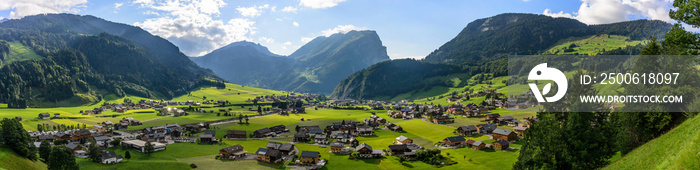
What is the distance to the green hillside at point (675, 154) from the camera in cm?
1816

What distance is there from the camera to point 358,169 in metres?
61.4

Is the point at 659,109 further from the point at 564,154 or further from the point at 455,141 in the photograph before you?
the point at 455,141

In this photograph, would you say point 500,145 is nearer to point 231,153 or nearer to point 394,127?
point 394,127

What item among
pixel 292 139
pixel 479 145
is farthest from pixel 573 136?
pixel 292 139

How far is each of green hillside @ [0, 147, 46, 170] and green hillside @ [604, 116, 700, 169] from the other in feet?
240

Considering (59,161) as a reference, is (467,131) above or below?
below

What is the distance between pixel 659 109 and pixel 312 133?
3252 inches

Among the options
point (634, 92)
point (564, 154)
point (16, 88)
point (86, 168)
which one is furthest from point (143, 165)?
point (16, 88)

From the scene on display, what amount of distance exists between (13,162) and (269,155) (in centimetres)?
3988

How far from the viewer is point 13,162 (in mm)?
47625

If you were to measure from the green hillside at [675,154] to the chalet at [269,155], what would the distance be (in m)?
57.6

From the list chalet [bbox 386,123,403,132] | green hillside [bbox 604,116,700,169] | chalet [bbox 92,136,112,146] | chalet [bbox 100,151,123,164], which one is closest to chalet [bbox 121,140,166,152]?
chalet [bbox 92,136,112,146]

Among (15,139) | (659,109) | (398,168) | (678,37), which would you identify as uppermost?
(678,37)

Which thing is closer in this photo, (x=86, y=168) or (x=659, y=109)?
(x=659, y=109)
